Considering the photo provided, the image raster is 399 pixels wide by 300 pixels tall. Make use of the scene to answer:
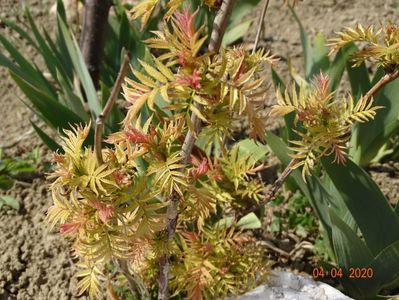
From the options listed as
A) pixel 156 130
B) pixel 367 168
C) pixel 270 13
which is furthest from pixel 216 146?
pixel 270 13

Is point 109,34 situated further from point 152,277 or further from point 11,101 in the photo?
point 152,277

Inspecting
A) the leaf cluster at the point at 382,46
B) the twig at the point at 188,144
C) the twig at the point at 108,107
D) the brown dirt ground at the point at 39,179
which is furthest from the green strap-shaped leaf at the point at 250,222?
the twig at the point at 108,107

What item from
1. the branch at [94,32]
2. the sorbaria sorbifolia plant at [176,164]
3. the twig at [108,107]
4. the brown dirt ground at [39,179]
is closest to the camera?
the twig at [108,107]

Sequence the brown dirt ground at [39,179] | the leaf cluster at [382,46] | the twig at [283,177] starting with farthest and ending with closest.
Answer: the brown dirt ground at [39,179], the twig at [283,177], the leaf cluster at [382,46]

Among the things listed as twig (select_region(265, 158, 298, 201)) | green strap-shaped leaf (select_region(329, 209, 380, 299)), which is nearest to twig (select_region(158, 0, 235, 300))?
twig (select_region(265, 158, 298, 201))

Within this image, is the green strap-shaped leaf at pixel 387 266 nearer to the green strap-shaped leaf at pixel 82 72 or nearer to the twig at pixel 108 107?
the twig at pixel 108 107

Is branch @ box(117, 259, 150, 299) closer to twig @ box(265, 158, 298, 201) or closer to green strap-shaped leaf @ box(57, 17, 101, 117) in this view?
twig @ box(265, 158, 298, 201)
